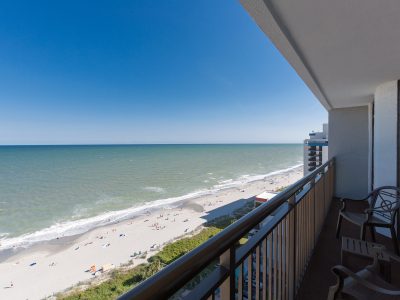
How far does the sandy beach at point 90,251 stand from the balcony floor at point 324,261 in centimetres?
831

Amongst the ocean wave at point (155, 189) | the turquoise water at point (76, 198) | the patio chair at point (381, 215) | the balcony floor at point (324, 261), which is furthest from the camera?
the ocean wave at point (155, 189)

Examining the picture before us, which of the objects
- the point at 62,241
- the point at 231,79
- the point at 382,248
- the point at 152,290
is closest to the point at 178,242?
the point at 62,241

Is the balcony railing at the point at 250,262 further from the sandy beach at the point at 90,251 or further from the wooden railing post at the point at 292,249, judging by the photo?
the sandy beach at the point at 90,251

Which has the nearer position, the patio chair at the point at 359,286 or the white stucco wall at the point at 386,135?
the patio chair at the point at 359,286

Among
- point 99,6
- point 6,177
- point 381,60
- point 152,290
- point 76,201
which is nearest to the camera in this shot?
point 152,290

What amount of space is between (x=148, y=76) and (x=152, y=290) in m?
28.3

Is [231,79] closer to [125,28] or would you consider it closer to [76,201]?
[125,28]

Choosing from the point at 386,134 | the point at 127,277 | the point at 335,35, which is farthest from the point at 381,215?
the point at 127,277

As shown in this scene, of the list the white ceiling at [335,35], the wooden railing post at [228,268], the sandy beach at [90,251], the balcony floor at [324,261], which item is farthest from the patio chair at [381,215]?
the sandy beach at [90,251]

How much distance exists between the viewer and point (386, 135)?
310 centimetres

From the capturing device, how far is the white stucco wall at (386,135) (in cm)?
293

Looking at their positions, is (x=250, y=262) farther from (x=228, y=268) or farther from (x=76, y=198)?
(x=76, y=198)

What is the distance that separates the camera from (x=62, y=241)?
11188mm

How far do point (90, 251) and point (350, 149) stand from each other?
38.2 ft
